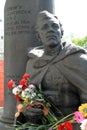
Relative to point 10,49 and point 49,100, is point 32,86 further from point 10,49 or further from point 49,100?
point 10,49

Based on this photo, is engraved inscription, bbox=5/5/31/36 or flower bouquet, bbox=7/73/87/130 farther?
engraved inscription, bbox=5/5/31/36

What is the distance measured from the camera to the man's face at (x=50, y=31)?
10.9ft

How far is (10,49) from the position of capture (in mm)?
4312

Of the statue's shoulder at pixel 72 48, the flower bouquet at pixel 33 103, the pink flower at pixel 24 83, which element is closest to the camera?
the flower bouquet at pixel 33 103

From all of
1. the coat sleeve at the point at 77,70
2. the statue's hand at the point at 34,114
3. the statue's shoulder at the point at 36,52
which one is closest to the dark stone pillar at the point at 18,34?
the statue's shoulder at the point at 36,52

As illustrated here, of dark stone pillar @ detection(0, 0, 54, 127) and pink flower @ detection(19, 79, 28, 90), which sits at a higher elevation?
dark stone pillar @ detection(0, 0, 54, 127)

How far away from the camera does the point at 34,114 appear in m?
3.21

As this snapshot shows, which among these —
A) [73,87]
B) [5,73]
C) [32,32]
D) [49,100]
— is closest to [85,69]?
[73,87]

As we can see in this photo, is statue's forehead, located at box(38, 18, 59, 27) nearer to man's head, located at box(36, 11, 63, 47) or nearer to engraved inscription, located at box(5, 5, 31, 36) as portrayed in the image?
man's head, located at box(36, 11, 63, 47)

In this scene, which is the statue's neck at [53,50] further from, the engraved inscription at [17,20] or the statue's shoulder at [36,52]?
the engraved inscription at [17,20]

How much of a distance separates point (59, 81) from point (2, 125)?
1.33m

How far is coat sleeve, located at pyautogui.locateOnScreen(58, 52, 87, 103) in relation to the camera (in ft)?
10.7

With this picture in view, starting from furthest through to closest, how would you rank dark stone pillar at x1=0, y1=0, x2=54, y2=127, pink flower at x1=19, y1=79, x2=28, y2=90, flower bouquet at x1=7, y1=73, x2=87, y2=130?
dark stone pillar at x1=0, y1=0, x2=54, y2=127 → pink flower at x1=19, y1=79, x2=28, y2=90 → flower bouquet at x1=7, y1=73, x2=87, y2=130

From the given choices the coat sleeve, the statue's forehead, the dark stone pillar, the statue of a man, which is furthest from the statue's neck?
the dark stone pillar
